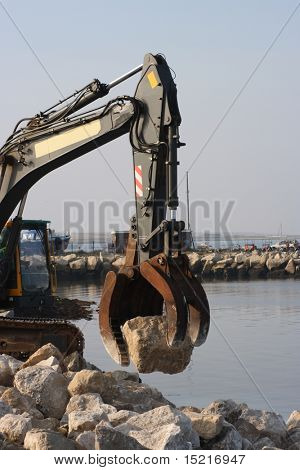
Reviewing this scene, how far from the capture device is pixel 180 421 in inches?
344

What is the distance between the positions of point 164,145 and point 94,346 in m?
11.0

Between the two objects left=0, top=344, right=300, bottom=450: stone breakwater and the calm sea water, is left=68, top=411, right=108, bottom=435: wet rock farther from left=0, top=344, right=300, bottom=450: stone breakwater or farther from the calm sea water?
the calm sea water

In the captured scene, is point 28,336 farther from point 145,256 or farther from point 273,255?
point 273,255

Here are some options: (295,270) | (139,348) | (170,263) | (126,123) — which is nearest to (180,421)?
(170,263)

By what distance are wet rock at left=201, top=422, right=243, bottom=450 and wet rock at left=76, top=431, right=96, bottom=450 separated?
1.24 meters

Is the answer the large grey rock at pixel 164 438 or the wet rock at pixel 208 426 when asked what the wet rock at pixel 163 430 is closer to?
the large grey rock at pixel 164 438

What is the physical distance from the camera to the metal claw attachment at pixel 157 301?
32.1ft

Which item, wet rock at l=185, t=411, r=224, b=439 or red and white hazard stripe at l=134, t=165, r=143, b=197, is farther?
red and white hazard stripe at l=134, t=165, r=143, b=197

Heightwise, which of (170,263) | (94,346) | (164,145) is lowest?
(94,346)

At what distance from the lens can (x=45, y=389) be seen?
10422 mm

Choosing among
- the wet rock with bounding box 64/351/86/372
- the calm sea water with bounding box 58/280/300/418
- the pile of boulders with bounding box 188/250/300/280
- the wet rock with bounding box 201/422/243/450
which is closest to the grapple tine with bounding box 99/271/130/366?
the wet rock with bounding box 201/422/243/450

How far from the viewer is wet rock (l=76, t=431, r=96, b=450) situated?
8.43 m
